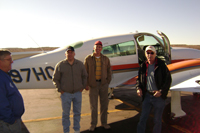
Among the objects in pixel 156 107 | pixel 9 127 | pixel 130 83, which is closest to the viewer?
pixel 9 127

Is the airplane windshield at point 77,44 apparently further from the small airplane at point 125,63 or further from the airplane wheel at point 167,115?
the airplane wheel at point 167,115

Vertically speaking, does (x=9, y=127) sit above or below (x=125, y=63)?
below

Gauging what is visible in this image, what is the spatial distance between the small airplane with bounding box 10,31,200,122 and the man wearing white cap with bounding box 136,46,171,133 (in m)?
0.98

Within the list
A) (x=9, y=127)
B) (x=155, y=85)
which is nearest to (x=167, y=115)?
(x=155, y=85)

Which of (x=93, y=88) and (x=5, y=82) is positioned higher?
(x=5, y=82)

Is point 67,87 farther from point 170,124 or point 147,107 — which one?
point 170,124

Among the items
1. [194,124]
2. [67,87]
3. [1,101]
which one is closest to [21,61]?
[67,87]

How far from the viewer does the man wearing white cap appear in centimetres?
275

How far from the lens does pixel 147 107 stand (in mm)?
2938

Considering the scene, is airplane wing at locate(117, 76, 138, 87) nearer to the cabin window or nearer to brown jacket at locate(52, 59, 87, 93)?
the cabin window

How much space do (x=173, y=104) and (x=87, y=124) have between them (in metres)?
2.27

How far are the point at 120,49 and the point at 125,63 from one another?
489 millimetres

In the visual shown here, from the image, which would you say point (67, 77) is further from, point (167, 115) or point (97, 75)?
point (167, 115)

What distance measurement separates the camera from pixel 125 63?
507cm
